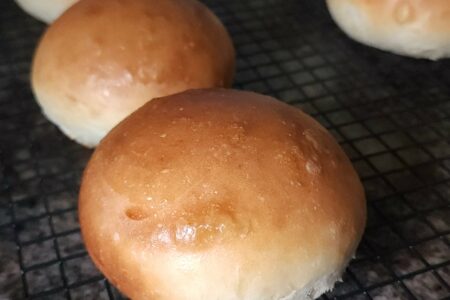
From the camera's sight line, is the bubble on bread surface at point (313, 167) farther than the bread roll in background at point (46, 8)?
No

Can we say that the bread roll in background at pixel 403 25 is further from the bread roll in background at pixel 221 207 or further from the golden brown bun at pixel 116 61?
the bread roll in background at pixel 221 207

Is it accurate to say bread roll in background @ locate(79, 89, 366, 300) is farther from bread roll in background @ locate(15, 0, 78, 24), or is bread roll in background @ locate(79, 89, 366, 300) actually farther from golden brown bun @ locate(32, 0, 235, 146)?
bread roll in background @ locate(15, 0, 78, 24)

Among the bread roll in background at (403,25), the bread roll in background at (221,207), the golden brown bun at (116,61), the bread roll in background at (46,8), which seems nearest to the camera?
the bread roll in background at (221,207)

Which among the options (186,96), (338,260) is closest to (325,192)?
(338,260)

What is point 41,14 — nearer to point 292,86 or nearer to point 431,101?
point 292,86

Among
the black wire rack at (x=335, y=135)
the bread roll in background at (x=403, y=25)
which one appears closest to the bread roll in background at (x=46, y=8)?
the black wire rack at (x=335, y=135)

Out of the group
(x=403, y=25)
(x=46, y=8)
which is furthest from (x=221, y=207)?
(x=46, y=8)

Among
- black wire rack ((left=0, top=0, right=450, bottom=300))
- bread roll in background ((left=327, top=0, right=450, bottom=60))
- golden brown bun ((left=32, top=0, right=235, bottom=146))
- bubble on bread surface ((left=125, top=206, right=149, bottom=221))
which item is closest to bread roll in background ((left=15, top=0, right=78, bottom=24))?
black wire rack ((left=0, top=0, right=450, bottom=300))
